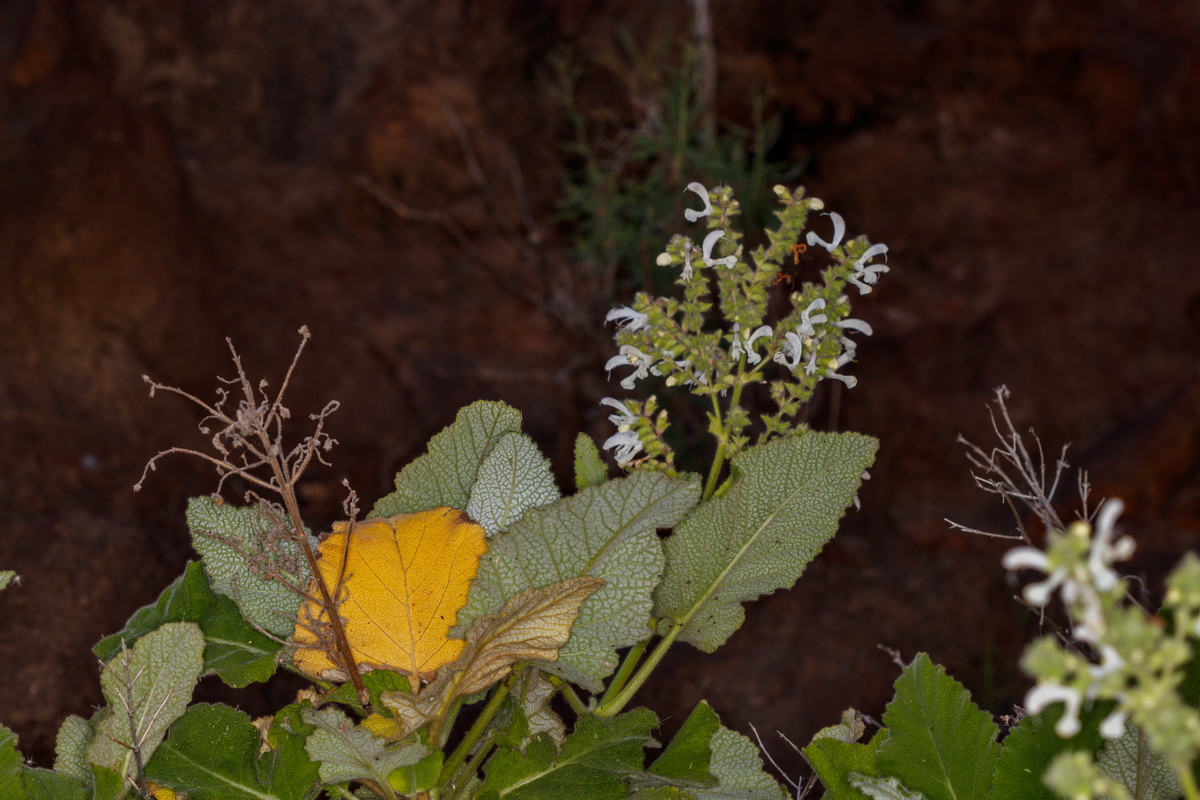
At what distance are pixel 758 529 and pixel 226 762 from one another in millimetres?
260

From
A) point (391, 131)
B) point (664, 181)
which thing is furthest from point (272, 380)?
point (664, 181)

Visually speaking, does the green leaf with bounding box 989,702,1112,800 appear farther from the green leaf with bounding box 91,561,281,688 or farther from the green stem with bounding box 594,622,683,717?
the green leaf with bounding box 91,561,281,688

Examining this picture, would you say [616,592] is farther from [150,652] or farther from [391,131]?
[391,131]

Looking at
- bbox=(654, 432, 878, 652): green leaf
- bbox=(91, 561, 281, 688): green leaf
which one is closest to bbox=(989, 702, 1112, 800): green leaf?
bbox=(654, 432, 878, 652): green leaf

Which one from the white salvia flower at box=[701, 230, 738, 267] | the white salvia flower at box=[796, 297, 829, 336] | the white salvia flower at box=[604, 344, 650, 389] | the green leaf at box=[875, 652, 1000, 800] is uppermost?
the white salvia flower at box=[701, 230, 738, 267]

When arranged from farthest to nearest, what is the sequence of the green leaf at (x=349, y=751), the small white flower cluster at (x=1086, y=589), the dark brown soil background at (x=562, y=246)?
the dark brown soil background at (x=562, y=246) → the green leaf at (x=349, y=751) → the small white flower cluster at (x=1086, y=589)

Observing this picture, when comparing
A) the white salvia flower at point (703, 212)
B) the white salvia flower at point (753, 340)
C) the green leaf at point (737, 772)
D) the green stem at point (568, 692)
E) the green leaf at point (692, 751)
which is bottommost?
the green leaf at point (737, 772)

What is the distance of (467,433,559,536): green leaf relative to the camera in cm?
51

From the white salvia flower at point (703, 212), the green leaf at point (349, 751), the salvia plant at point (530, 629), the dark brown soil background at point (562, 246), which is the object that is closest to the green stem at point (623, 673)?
the salvia plant at point (530, 629)

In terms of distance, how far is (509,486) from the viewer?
20.2 inches

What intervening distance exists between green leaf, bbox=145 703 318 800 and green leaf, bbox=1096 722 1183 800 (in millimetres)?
337

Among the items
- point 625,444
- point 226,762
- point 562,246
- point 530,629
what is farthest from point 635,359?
point 562,246

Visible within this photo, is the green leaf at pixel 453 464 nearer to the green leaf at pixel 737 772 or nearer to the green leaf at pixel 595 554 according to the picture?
the green leaf at pixel 595 554

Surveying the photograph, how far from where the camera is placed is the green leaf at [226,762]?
0.48 meters
